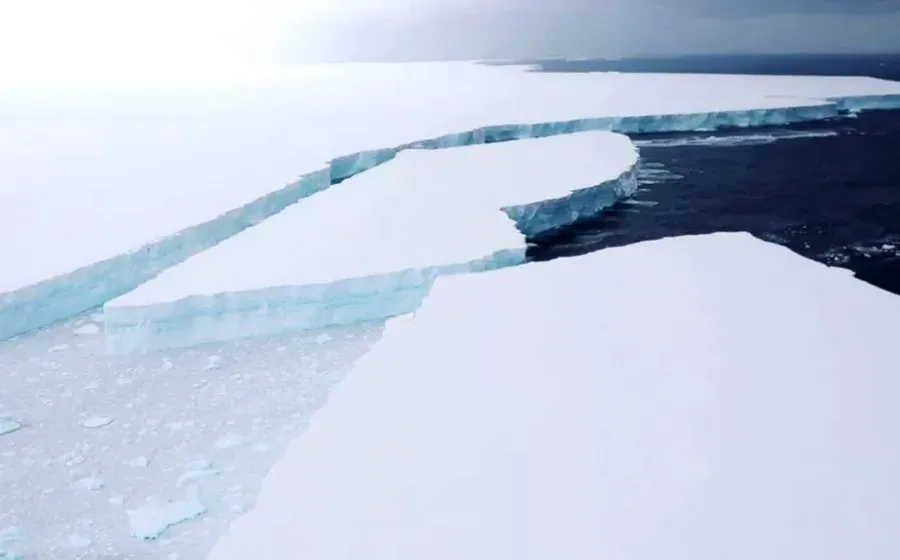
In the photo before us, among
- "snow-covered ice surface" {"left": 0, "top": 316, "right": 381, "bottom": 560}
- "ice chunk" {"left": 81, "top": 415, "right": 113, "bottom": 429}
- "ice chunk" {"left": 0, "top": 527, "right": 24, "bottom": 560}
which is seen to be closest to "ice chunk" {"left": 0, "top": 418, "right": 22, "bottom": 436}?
"snow-covered ice surface" {"left": 0, "top": 316, "right": 381, "bottom": 560}

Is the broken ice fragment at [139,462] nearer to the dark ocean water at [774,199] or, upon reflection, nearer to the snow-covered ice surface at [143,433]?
the snow-covered ice surface at [143,433]

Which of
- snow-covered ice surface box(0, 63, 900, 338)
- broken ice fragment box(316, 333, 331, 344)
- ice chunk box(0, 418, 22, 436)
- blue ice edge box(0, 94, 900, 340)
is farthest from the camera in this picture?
snow-covered ice surface box(0, 63, 900, 338)

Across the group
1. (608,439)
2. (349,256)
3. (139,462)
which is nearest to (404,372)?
(608,439)

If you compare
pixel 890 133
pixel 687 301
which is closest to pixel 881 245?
pixel 687 301

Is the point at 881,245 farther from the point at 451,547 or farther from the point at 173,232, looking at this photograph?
the point at 451,547

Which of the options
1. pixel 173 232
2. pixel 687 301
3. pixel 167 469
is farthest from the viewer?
pixel 173 232

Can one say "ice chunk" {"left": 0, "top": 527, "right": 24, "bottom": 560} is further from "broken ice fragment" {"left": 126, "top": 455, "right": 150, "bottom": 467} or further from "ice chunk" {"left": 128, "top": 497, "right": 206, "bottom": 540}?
"broken ice fragment" {"left": 126, "top": 455, "right": 150, "bottom": 467}
